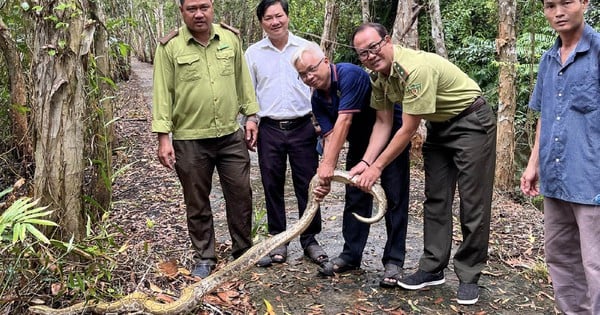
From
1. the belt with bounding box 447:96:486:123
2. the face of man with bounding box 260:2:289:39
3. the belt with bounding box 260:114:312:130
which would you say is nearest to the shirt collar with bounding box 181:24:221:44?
the face of man with bounding box 260:2:289:39

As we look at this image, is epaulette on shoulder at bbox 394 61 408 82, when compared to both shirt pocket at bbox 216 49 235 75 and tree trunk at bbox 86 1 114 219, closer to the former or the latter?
shirt pocket at bbox 216 49 235 75

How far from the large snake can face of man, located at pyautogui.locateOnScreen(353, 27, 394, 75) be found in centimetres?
77

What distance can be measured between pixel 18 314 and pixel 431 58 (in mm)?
2819

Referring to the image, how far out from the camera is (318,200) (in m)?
3.68

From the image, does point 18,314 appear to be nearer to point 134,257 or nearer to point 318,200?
point 134,257

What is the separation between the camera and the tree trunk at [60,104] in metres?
3.14

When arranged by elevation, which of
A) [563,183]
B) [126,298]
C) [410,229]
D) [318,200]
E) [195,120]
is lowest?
[410,229]

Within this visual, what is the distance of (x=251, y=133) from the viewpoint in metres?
4.02

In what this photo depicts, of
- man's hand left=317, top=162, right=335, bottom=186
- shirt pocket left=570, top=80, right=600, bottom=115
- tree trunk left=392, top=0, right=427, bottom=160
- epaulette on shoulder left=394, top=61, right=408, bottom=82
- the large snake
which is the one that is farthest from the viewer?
tree trunk left=392, top=0, right=427, bottom=160

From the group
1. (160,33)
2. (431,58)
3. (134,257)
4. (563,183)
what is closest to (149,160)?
(134,257)

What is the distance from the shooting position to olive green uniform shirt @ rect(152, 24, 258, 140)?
141 inches

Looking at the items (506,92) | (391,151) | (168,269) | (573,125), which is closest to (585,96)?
(573,125)

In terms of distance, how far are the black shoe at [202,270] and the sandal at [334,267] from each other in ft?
2.72

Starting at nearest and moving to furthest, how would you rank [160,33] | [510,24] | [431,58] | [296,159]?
[431,58] → [296,159] → [510,24] → [160,33]
